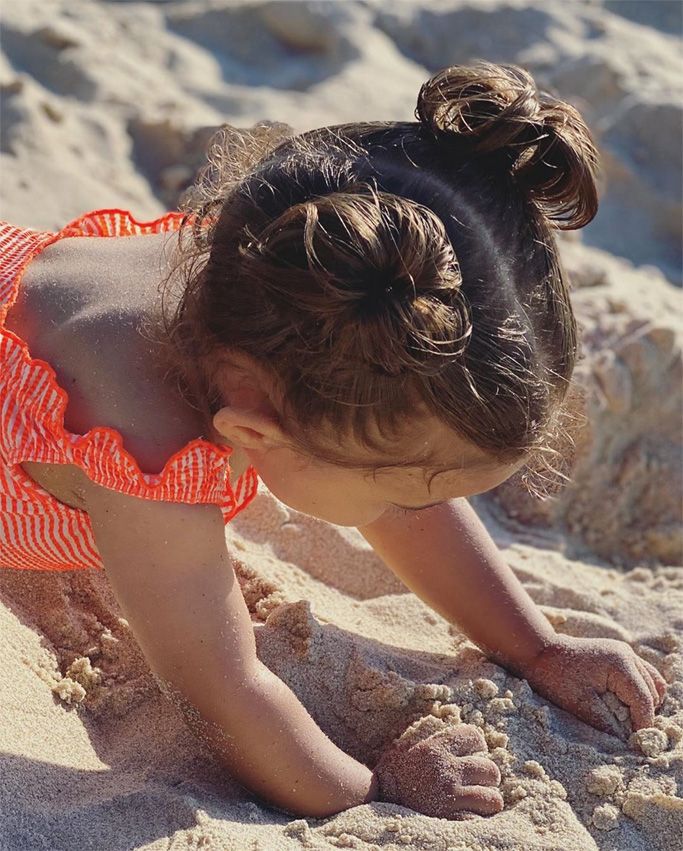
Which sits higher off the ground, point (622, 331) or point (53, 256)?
point (53, 256)

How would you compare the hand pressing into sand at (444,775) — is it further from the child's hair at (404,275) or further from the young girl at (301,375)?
the child's hair at (404,275)

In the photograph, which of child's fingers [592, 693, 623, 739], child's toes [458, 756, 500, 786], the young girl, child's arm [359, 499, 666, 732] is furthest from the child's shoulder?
child's fingers [592, 693, 623, 739]

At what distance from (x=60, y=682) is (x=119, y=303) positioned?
536 mm

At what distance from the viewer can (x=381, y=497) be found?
1.43 meters

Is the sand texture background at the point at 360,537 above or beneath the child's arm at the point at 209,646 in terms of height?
beneath

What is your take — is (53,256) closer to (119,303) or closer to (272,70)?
(119,303)

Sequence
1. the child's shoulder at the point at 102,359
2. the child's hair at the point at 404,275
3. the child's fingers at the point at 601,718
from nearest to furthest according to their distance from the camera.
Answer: the child's hair at the point at 404,275
the child's shoulder at the point at 102,359
the child's fingers at the point at 601,718

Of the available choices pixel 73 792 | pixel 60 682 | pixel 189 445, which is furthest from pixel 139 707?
pixel 189 445

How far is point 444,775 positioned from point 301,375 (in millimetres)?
584

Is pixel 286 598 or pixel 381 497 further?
pixel 286 598

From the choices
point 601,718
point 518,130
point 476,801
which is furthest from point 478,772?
point 518,130

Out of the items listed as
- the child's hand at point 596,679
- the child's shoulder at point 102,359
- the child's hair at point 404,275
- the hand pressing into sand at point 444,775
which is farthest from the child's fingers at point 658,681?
the child's shoulder at point 102,359

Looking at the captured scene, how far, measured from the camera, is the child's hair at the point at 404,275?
123 cm

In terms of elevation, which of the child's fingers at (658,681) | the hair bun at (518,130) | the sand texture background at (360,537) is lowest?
the sand texture background at (360,537)
